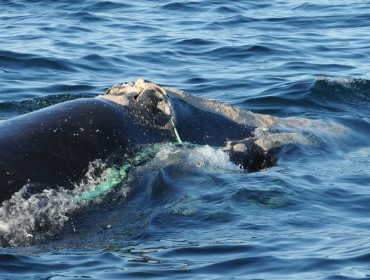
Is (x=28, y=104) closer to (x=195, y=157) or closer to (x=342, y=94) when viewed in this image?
(x=195, y=157)

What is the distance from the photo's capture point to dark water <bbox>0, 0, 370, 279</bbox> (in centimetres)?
652

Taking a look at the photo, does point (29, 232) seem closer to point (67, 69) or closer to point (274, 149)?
point (274, 149)

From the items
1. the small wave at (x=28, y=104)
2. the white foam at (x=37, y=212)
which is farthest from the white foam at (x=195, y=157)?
the small wave at (x=28, y=104)

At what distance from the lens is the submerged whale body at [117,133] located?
7148 mm

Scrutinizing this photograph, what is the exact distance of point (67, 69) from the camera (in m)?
14.8

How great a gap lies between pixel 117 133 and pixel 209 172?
0.94m

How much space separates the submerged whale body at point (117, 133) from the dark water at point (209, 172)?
212 millimetres

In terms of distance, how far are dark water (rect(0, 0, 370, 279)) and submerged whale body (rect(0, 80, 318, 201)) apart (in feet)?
0.70

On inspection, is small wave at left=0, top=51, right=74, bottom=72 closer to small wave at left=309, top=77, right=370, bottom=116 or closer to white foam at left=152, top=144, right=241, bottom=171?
small wave at left=309, top=77, right=370, bottom=116

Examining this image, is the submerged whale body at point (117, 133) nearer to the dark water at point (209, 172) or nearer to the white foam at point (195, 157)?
the white foam at point (195, 157)

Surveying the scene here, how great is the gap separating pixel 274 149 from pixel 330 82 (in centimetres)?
418

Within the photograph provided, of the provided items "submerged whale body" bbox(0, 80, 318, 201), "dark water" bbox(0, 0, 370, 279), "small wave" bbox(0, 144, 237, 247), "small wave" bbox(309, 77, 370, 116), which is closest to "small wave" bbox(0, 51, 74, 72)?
"dark water" bbox(0, 0, 370, 279)

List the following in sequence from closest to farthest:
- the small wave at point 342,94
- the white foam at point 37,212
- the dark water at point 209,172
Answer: the dark water at point 209,172 < the white foam at point 37,212 < the small wave at point 342,94

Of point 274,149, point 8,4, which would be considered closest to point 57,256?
point 274,149
